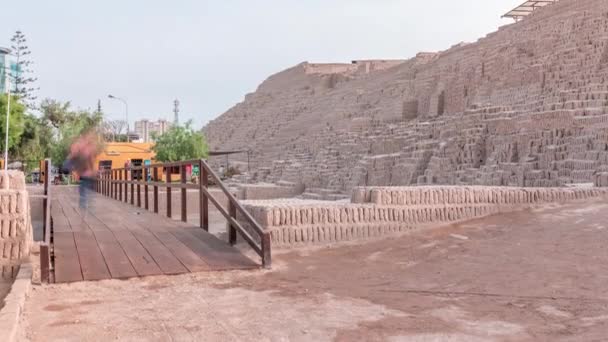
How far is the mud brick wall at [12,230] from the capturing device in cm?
502

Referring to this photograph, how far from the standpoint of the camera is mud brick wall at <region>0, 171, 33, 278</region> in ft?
16.5

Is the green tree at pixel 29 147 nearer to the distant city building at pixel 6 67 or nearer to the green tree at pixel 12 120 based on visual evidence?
the green tree at pixel 12 120

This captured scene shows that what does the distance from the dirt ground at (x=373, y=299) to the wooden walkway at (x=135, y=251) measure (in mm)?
259

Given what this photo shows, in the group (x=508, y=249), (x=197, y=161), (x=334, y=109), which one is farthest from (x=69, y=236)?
(x=334, y=109)

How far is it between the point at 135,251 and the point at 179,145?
91.8 ft

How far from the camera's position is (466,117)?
18484 mm

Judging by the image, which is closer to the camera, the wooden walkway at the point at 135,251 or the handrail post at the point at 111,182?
the wooden walkway at the point at 135,251

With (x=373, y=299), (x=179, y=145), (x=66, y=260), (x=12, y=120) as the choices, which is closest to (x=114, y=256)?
(x=66, y=260)

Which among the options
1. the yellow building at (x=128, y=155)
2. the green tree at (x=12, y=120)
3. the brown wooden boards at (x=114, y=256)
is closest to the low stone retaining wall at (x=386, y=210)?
the brown wooden boards at (x=114, y=256)

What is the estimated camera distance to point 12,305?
3.63m

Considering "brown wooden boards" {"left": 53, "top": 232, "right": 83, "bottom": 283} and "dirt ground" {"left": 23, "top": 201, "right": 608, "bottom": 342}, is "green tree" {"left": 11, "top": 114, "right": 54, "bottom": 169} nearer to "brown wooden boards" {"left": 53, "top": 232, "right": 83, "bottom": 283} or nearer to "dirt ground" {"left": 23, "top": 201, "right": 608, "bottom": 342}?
"brown wooden boards" {"left": 53, "top": 232, "right": 83, "bottom": 283}

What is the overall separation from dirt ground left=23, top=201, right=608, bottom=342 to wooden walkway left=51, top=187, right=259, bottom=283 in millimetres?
259

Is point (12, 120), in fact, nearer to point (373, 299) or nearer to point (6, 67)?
point (6, 67)

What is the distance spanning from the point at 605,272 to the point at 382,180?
1436cm
